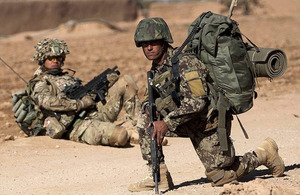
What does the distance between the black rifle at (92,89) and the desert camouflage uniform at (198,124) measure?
287 cm

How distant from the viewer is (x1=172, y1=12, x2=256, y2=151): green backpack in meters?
6.07

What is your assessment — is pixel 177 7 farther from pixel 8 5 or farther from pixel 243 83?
pixel 243 83

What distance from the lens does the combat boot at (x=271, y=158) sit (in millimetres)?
6648

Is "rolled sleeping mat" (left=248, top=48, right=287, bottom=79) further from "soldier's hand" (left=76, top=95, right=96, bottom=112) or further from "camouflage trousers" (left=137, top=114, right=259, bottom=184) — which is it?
"soldier's hand" (left=76, top=95, right=96, bottom=112)

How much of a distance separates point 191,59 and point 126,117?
3.99 m

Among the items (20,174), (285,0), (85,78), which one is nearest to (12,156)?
(20,174)

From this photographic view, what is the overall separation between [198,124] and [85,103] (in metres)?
3.12

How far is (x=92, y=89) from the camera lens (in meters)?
9.35

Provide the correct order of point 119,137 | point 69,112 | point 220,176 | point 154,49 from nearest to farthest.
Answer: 1. point 154,49
2. point 220,176
3. point 119,137
4. point 69,112

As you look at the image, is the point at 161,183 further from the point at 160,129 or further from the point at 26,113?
the point at 26,113

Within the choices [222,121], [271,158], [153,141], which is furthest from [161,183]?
[271,158]

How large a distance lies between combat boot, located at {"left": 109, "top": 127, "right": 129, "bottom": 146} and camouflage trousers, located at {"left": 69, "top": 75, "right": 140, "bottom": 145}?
54 mm

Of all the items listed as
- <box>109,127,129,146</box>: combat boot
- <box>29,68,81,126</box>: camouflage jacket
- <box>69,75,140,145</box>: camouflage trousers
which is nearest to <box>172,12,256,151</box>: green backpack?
<box>109,127,129,146</box>: combat boot

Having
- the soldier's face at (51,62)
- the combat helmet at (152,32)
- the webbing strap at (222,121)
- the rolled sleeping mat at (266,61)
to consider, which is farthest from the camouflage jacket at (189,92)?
the soldier's face at (51,62)
